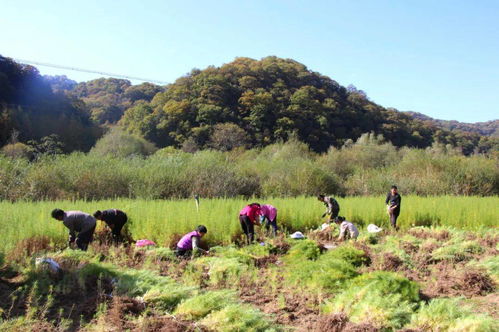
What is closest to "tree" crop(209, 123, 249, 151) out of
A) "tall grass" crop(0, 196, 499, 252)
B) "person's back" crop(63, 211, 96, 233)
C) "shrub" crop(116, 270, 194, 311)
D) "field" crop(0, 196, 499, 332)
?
"tall grass" crop(0, 196, 499, 252)

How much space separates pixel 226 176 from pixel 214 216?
29.7ft

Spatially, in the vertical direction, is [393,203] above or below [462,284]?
above

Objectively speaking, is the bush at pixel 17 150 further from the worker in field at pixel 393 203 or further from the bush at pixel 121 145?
the worker in field at pixel 393 203

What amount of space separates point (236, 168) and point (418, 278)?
14.4 meters

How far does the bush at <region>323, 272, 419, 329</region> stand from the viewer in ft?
16.3

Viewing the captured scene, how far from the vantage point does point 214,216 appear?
10.8m

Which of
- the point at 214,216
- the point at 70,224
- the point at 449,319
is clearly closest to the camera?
the point at 449,319

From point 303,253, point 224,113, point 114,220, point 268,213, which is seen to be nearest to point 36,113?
point 224,113

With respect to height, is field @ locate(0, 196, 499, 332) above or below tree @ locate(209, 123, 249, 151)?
below

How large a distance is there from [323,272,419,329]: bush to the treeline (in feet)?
40.3

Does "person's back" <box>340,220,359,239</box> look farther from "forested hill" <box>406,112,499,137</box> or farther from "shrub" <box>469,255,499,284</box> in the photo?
"forested hill" <box>406,112,499,137</box>

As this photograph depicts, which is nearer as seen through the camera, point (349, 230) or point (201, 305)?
point (201, 305)

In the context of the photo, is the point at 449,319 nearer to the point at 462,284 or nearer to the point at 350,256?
the point at 462,284

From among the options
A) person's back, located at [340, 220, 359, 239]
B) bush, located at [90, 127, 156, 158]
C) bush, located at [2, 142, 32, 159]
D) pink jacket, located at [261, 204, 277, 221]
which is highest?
pink jacket, located at [261, 204, 277, 221]
